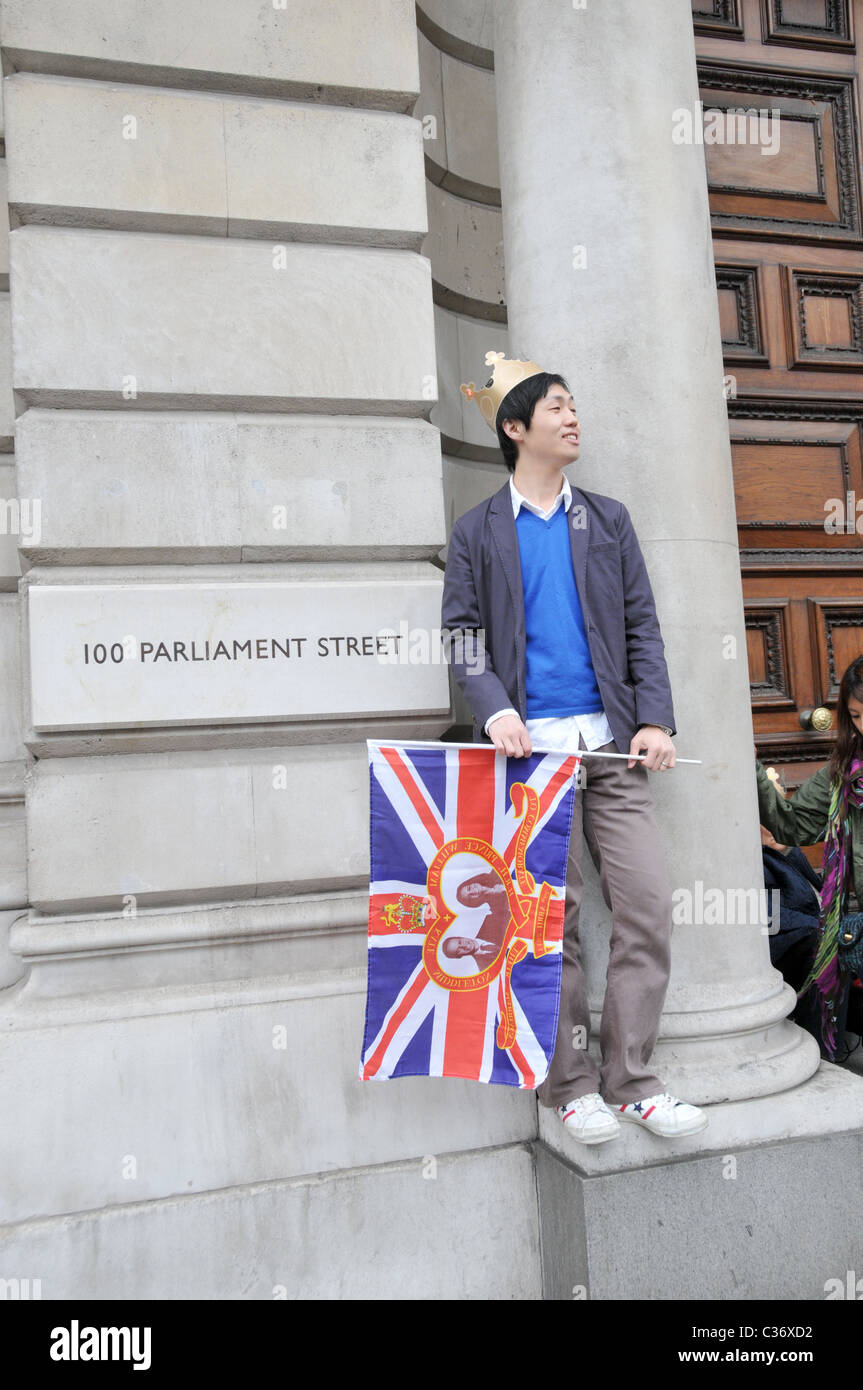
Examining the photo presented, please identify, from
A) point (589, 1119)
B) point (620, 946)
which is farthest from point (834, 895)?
point (589, 1119)

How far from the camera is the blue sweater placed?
3.68 metres

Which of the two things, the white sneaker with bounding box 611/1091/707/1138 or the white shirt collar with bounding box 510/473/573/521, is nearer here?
the white sneaker with bounding box 611/1091/707/1138

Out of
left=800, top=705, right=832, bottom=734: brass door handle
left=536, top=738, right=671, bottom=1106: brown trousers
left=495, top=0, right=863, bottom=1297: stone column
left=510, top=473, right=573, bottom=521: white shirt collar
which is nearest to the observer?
left=536, top=738, right=671, bottom=1106: brown trousers

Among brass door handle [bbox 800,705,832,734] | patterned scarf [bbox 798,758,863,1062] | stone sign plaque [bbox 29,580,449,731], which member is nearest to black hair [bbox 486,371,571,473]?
stone sign plaque [bbox 29,580,449,731]

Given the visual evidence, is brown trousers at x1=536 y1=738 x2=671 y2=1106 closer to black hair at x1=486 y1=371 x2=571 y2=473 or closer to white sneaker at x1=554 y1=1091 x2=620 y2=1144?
white sneaker at x1=554 y1=1091 x2=620 y2=1144

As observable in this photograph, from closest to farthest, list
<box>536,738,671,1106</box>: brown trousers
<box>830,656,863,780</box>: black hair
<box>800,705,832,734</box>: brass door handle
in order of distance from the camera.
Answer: <box>536,738,671,1106</box>: brown trousers, <box>830,656,863,780</box>: black hair, <box>800,705,832,734</box>: brass door handle

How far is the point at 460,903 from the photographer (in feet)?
11.8

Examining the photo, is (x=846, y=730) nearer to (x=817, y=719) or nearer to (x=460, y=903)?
(x=817, y=719)

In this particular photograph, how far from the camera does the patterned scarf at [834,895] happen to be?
4.60m

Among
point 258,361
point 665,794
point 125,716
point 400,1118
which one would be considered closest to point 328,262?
point 258,361

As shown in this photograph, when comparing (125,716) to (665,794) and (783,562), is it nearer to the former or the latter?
(665,794)

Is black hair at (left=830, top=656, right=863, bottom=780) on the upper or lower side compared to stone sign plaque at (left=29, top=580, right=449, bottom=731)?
lower

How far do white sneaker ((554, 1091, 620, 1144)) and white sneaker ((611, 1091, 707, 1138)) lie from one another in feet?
0.30
